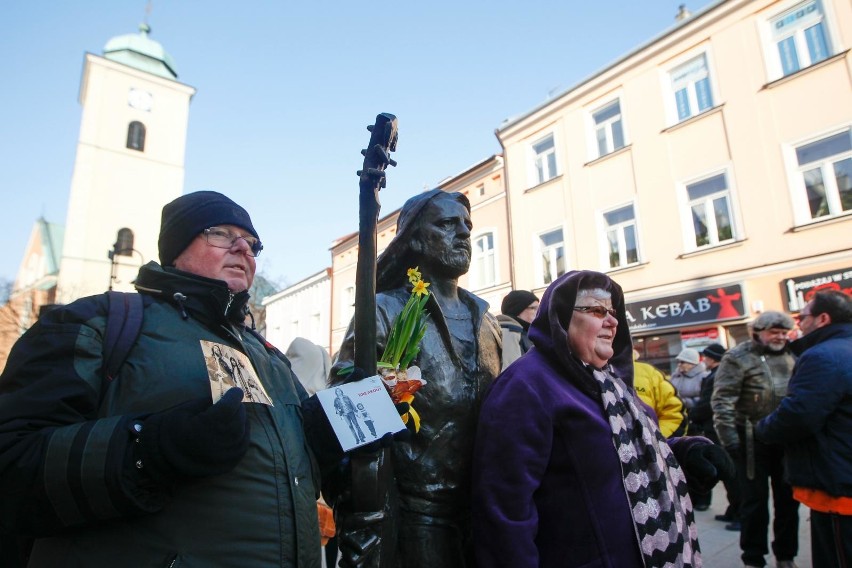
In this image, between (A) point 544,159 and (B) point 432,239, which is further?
(A) point 544,159

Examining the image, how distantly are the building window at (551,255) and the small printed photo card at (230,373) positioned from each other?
1293 centimetres

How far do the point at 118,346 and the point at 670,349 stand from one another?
38.9 feet

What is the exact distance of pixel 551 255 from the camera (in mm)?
14242

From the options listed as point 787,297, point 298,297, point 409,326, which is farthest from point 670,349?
point 298,297

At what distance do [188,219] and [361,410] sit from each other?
84 cm

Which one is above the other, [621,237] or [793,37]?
[793,37]

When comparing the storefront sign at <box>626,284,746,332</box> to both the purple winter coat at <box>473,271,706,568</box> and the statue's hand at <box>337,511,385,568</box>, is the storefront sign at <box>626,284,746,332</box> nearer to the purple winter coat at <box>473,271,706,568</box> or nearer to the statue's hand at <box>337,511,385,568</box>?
the purple winter coat at <box>473,271,706,568</box>

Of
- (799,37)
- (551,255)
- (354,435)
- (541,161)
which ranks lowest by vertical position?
(354,435)

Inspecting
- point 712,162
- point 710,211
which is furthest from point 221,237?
point 712,162

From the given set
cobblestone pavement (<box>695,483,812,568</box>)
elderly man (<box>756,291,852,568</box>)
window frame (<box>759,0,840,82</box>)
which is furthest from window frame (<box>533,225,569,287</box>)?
elderly man (<box>756,291,852,568</box>)

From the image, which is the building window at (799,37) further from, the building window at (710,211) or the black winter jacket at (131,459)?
the black winter jacket at (131,459)

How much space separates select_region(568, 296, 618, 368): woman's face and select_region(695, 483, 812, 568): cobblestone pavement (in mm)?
3197

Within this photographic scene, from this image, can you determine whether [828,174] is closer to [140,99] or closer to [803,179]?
[803,179]

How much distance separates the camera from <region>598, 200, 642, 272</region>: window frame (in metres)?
12.3
